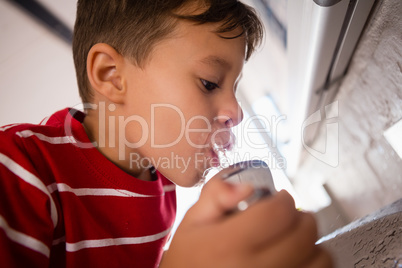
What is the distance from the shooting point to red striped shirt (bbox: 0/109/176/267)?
0.36 metres

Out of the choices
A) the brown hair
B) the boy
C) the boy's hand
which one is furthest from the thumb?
the brown hair

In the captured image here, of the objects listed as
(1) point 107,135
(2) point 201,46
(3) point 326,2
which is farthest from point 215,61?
(1) point 107,135

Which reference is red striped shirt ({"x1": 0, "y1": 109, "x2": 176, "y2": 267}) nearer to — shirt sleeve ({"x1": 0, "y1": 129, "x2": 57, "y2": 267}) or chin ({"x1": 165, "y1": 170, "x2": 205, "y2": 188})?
shirt sleeve ({"x1": 0, "y1": 129, "x2": 57, "y2": 267})

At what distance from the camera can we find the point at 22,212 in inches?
14.2

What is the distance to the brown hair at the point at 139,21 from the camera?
51 cm

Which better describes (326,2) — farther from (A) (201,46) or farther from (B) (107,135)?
(B) (107,135)

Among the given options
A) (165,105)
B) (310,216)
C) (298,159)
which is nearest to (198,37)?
(165,105)

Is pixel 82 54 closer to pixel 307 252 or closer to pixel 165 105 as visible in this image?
pixel 165 105

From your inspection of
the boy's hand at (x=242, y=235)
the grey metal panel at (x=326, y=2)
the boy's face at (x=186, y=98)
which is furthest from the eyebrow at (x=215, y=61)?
the boy's hand at (x=242, y=235)

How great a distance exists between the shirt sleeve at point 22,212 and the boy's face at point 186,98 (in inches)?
8.3

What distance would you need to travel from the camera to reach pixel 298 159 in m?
0.96

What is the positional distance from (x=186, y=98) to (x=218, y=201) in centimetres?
29

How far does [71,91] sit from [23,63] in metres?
0.18

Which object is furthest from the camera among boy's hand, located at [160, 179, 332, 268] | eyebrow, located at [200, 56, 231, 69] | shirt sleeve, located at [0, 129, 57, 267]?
eyebrow, located at [200, 56, 231, 69]
